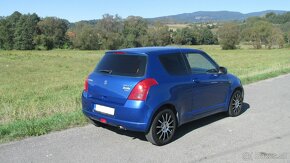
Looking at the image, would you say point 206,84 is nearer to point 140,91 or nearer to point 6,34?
point 140,91

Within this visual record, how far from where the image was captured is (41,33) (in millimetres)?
99625

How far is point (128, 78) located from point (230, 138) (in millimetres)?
2093

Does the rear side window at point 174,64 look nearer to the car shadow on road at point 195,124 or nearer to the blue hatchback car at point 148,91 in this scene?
the blue hatchback car at point 148,91

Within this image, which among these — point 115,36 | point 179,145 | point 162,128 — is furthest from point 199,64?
point 115,36

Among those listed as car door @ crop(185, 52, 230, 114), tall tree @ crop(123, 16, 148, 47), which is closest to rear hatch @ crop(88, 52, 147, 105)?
car door @ crop(185, 52, 230, 114)

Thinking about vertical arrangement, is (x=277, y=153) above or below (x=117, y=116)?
below

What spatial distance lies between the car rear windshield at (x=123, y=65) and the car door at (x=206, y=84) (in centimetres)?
113

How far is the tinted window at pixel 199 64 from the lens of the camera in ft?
22.2

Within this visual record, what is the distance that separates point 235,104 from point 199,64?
4.92 ft

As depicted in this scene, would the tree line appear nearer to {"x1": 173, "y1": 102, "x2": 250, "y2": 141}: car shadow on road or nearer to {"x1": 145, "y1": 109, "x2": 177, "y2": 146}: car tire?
{"x1": 173, "y1": 102, "x2": 250, "y2": 141}: car shadow on road

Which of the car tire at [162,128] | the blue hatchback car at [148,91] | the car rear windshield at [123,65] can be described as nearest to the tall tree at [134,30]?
the blue hatchback car at [148,91]

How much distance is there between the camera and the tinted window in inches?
266

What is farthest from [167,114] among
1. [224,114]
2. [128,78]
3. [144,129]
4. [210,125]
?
[224,114]

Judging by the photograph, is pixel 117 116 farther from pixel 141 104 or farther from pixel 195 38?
pixel 195 38
